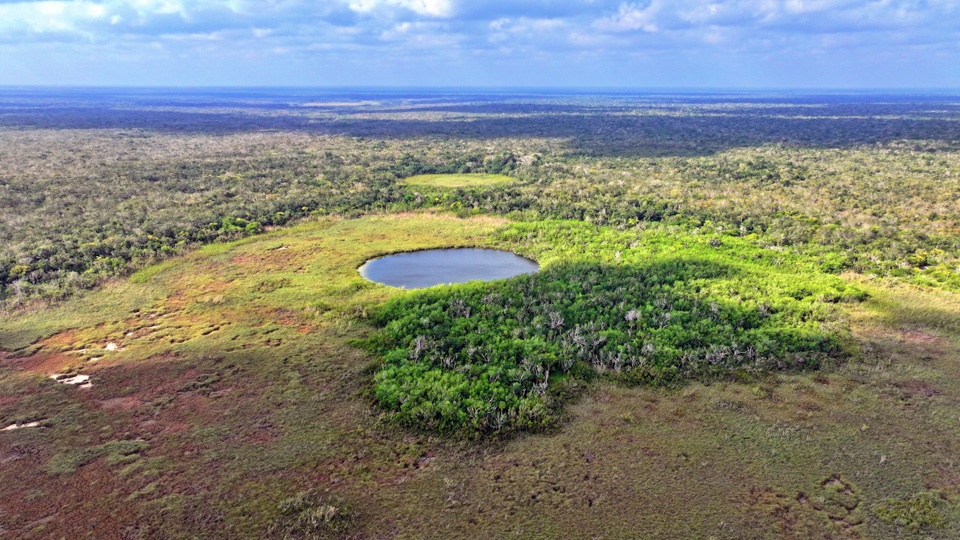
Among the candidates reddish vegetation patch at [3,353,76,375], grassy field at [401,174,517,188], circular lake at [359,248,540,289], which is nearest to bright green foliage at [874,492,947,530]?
circular lake at [359,248,540,289]

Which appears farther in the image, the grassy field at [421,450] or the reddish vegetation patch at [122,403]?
the reddish vegetation patch at [122,403]

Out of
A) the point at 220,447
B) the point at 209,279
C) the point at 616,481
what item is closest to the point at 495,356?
the point at 616,481

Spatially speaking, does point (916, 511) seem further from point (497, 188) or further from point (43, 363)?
point (497, 188)

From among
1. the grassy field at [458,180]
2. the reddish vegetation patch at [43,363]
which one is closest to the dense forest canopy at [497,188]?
the grassy field at [458,180]

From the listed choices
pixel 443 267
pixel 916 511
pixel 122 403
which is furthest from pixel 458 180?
pixel 916 511

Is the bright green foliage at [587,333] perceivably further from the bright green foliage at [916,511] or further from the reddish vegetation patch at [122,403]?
the reddish vegetation patch at [122,403]

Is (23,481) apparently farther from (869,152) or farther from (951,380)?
(869,152)
